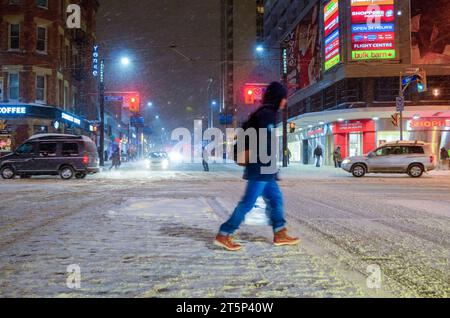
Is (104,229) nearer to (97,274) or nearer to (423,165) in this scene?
(97,274)

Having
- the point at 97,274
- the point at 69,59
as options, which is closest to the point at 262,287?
the point at 97,274

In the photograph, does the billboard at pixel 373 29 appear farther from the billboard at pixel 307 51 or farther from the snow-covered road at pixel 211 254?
the snow-covered road at pixel 211 254

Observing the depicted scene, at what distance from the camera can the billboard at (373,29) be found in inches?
1388

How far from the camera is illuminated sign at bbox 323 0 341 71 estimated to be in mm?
37031

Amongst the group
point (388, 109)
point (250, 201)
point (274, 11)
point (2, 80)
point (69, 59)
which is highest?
point (274, 11)

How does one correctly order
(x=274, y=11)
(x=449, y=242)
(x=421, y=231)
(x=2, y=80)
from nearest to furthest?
1. (x=449, y=242)
2. (x=421, y=231)
3. (x=2, y=80)
4. (x=274, y=11)

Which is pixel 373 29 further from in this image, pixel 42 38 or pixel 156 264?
pixel 156 264

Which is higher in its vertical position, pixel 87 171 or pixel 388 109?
pixel 388 109

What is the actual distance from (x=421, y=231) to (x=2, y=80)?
31820mm

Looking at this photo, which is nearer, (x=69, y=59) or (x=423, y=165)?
(x=423, y=165)

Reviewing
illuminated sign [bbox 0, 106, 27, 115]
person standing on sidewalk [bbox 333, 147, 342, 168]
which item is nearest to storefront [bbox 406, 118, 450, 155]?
person standing on sidewalk [bbox 333, 147, 342, 168]

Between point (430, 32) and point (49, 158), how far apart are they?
103 ft

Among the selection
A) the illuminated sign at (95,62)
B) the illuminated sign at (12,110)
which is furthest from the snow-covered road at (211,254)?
the illuminated sign at (95,62)

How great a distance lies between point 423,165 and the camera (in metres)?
21.3
